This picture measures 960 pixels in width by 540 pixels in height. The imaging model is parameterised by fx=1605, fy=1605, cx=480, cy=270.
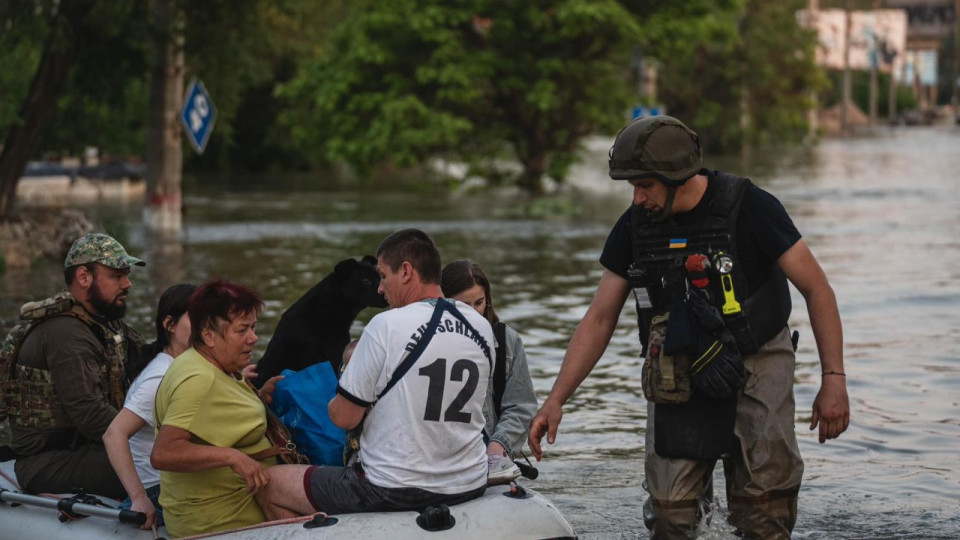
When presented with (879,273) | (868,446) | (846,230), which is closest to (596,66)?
(846,230)

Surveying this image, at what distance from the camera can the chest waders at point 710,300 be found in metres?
6.21

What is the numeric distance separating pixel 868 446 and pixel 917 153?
194 feet

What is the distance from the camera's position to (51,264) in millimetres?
23891

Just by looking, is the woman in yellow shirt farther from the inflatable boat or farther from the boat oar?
the boat oar

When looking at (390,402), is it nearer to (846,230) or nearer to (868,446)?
(868,446)

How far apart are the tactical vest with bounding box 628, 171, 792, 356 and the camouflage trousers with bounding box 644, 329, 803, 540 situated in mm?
112

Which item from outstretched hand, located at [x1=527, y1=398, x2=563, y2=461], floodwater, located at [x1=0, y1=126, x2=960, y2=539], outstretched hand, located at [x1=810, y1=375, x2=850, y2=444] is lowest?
floodwater, located at [x1=0, y1=126, x2=960, y2=539]

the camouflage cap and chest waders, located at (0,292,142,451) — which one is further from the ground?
the camouflage cap

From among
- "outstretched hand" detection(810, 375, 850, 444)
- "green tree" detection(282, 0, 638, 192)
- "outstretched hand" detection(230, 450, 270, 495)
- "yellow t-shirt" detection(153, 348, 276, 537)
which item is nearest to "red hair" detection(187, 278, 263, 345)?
"yellow t-shirt" detection(153, 348, 276, 537)

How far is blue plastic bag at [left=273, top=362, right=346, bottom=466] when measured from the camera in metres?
6.88

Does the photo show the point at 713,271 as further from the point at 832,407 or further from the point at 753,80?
the point at 753,80

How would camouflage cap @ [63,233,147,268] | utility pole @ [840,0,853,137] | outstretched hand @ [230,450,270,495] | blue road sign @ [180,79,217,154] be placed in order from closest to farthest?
outstretched hand @ [230,450,270,495]
camouflage cap @ [63,233,147,268]
blue road sign @ [180,79,217,154]
utility pole @ [840,0,853,137]

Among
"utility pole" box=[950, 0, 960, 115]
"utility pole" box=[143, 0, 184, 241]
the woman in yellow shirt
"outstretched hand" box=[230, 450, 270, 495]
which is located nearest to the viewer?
the woman in yellow shirt

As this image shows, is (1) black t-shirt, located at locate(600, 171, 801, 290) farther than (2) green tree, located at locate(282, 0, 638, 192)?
No
